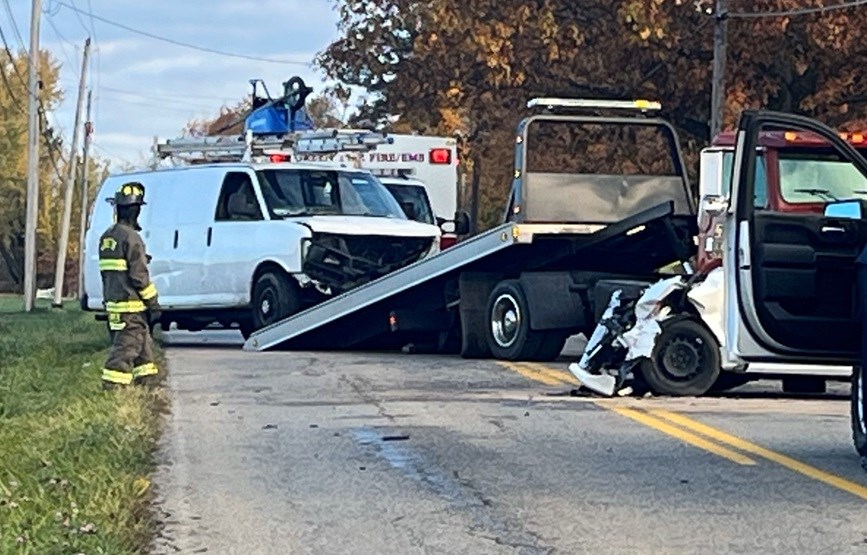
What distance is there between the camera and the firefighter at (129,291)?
1387 cm

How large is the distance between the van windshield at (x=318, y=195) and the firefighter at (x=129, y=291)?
5815 mm

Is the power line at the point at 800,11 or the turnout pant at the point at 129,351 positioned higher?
the power line at the point at 800,11

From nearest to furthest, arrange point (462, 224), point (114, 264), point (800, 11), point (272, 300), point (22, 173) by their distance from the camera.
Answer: point (114, 264) < point (272, 300) < point (462, 224) < point (800, 11) < point (22, 173)

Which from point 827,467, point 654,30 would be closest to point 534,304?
point 827,467

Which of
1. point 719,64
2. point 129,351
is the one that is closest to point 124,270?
point 129,351

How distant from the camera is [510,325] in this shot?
1739 centimetres

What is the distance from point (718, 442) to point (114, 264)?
18.2 ft

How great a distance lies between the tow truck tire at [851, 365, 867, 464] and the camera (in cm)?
928

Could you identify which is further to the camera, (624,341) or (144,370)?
(144,370)

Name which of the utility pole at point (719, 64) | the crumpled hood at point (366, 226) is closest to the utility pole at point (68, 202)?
the utility pole at point (719, 64)

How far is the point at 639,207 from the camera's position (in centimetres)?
1759

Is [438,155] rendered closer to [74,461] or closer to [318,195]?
[318,195]

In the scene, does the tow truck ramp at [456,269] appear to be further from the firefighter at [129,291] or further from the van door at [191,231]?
the firefighter at [129,291]

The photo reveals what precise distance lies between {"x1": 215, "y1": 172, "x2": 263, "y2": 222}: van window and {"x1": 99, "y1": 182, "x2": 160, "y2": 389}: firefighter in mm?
5987
